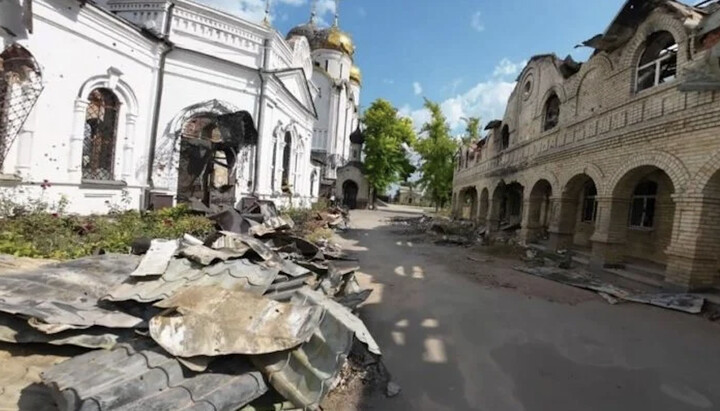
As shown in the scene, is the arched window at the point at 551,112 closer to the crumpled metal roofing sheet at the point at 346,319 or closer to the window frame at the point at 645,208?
the window frame at the point at 645,208

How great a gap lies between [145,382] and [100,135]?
31.1 ft

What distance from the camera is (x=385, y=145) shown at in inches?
1321

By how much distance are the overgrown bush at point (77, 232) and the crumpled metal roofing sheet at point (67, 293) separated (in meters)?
1.60

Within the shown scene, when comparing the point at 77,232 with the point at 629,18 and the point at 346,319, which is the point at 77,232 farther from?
the point at 629,18

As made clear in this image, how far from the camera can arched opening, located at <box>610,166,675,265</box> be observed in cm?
803

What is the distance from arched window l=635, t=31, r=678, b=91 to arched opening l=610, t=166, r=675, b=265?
2.08 metres

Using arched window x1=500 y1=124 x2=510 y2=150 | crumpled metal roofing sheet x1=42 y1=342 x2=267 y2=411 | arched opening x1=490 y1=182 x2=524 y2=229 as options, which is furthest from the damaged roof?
crumpled metal roofing sheet x1=42 y1=342 x2=267 y2=411

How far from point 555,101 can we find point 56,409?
1423 centimetres

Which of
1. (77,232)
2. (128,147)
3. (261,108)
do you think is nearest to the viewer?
(77,232)

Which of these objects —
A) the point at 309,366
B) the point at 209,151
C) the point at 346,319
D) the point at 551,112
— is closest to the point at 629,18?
the point at 551,112

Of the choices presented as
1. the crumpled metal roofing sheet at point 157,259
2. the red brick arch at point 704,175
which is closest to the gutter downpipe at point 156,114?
the crumpled metal roofing sheet at point 157,259

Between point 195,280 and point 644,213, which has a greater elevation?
point 644,213

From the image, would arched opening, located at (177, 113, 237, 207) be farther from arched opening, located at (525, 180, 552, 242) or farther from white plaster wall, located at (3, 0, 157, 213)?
arched opening, located at (525, 180, 552, 242)

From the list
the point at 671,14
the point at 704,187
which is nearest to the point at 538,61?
the point at 671,14
